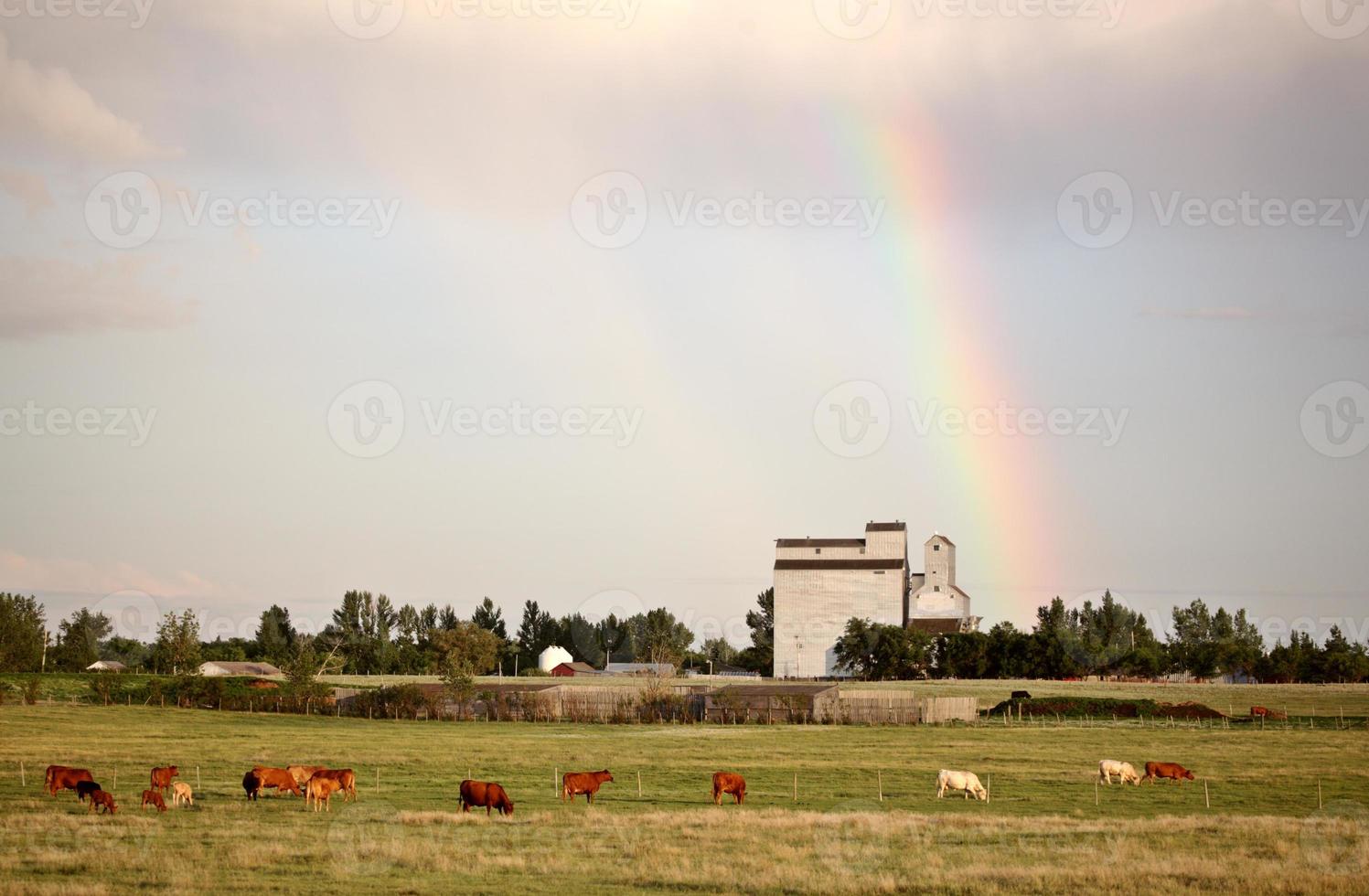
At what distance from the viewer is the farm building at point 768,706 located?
78.4 meters

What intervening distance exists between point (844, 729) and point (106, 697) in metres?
50.9

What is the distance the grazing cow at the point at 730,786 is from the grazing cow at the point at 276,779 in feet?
36.6

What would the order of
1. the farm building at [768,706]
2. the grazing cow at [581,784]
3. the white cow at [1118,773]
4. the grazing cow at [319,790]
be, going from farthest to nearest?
the farm building at [768,706]
the white cow at [1118,773]
the grazing cow at [581,784]
the grazing cow at [319,790]

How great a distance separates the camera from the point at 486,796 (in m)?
33.5

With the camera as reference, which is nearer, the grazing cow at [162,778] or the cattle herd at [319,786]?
the cattle herd at [319,786]

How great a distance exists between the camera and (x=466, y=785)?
33.9 metres

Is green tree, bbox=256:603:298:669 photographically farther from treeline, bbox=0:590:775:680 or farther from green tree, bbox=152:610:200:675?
green tree, bbox=152:610:200:675

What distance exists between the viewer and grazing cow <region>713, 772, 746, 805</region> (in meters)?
36.9

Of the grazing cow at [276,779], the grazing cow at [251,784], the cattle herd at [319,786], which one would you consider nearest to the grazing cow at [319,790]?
the cattle herd at [319,786]

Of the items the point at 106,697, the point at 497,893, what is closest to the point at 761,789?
the point at 497,893

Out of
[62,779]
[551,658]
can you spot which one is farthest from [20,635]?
[62,779]

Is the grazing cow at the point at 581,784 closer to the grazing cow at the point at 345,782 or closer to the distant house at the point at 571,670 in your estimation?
the grazing cow at the point at 345,782

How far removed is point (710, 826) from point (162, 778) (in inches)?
595

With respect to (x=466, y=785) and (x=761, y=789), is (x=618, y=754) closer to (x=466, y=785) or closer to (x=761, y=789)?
(x=761, y=789)
